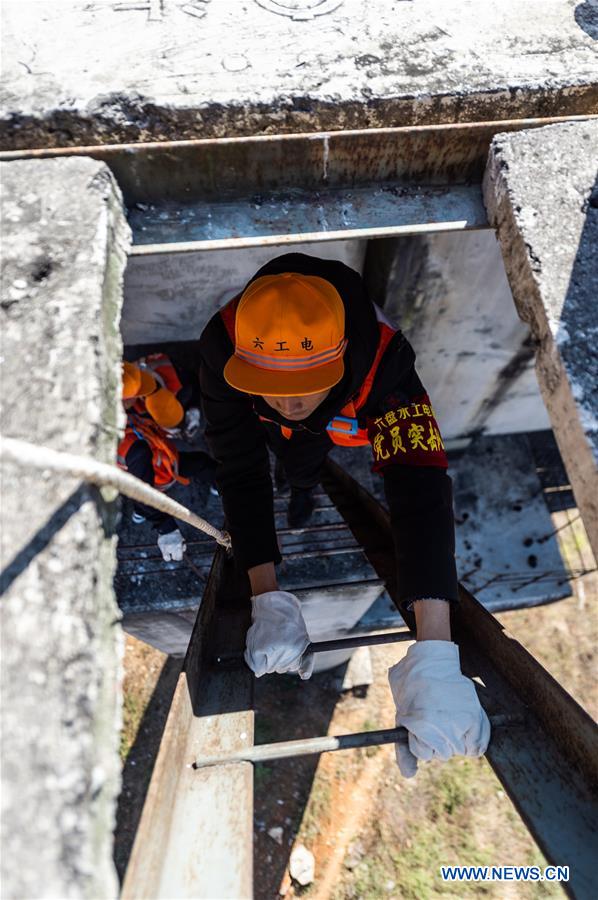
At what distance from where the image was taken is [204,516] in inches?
153

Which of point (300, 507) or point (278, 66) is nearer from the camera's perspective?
point (278, 66)

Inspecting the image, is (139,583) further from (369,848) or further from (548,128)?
(369,848)

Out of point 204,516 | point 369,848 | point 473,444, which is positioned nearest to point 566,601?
point 473,444

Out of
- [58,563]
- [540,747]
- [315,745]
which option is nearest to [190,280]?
[58,563]

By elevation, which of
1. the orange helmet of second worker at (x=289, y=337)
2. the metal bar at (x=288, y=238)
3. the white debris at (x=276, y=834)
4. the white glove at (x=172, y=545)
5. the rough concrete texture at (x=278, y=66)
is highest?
the rough concrete texture at (x=278, y=66)

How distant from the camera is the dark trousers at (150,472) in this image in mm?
3771

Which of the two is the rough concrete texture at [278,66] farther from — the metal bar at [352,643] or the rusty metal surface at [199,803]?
the metal bar at [352,643]

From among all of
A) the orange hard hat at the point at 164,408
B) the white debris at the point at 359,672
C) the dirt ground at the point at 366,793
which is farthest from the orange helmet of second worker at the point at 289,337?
the dirt ground at the point at 366,793

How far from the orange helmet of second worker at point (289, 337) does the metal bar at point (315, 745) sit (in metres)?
1.22

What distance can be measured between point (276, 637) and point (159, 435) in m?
2.20

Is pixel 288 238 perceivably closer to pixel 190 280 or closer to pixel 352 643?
pixel 190 280

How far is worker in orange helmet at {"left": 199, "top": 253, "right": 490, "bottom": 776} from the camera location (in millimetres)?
2064

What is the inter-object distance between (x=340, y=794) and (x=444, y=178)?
18.8 ft

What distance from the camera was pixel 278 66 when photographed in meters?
2.30
